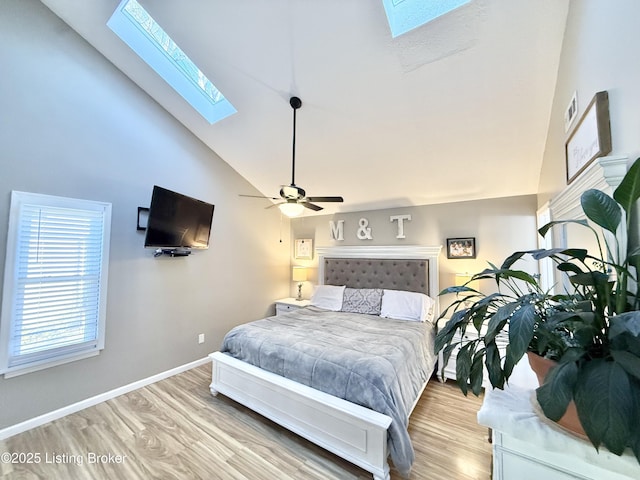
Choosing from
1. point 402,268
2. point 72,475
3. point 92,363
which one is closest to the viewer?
point 72,475

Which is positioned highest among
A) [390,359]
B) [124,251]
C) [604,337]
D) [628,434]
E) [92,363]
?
[124,251]

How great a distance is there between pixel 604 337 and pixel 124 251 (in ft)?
12.1

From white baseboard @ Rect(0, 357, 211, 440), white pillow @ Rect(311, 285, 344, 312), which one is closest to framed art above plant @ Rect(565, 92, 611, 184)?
white pillow @ Rect(311, 285, 344, 312)

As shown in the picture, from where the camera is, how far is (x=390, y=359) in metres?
2.15

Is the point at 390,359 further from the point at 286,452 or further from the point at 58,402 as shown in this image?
the point at 58,402

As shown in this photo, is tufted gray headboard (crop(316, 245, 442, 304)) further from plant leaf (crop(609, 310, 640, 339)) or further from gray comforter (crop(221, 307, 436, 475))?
plant leaf (crop(609, 310, 640, 339))

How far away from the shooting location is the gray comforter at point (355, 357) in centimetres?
190

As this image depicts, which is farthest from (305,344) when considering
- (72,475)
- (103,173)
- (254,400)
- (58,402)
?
(103,173)

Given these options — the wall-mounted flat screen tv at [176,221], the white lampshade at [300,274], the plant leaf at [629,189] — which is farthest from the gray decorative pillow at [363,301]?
the plant leaf at [629,189]

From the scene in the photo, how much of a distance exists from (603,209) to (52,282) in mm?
3776

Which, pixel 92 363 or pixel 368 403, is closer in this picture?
pixel 368 403

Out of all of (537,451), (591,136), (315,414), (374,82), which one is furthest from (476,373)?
(374,82)

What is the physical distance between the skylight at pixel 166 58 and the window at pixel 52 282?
1575 millimetres

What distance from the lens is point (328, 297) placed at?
405 centimetres
